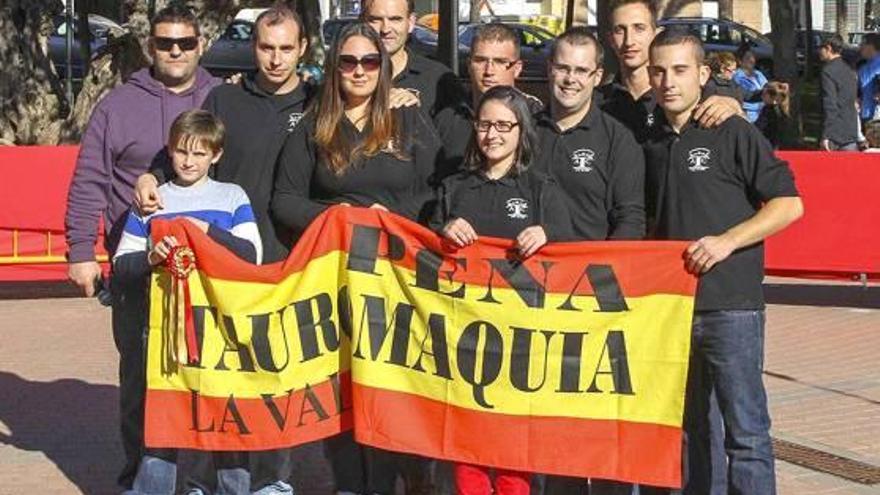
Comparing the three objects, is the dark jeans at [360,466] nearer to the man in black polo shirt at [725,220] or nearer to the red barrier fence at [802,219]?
the man in black polo shirt at [725,220]

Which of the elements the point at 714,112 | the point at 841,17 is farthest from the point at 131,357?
the point at 841,17

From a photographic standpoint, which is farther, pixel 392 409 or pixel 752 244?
pixel 392 409

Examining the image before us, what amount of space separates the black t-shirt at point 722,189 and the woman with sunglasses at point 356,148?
3.33 feet

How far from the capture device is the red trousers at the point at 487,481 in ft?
21.7

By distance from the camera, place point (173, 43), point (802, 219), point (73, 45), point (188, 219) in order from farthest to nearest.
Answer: point (73, 45)
point (802, 219)
point (173, 43)
point (188, 219)

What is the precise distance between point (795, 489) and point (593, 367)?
73.0 inches

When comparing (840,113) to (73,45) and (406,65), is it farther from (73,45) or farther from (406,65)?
(73,45)

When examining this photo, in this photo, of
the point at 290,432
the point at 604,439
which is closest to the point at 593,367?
the point at 604,439

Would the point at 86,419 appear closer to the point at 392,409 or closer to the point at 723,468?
the point at 392,409

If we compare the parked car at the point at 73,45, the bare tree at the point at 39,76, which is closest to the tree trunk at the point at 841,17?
the parked car at the point at 73,45

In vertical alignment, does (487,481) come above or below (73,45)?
below

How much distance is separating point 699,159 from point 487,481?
1490 millimetres

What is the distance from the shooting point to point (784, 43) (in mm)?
27312

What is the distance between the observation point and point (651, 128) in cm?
666
